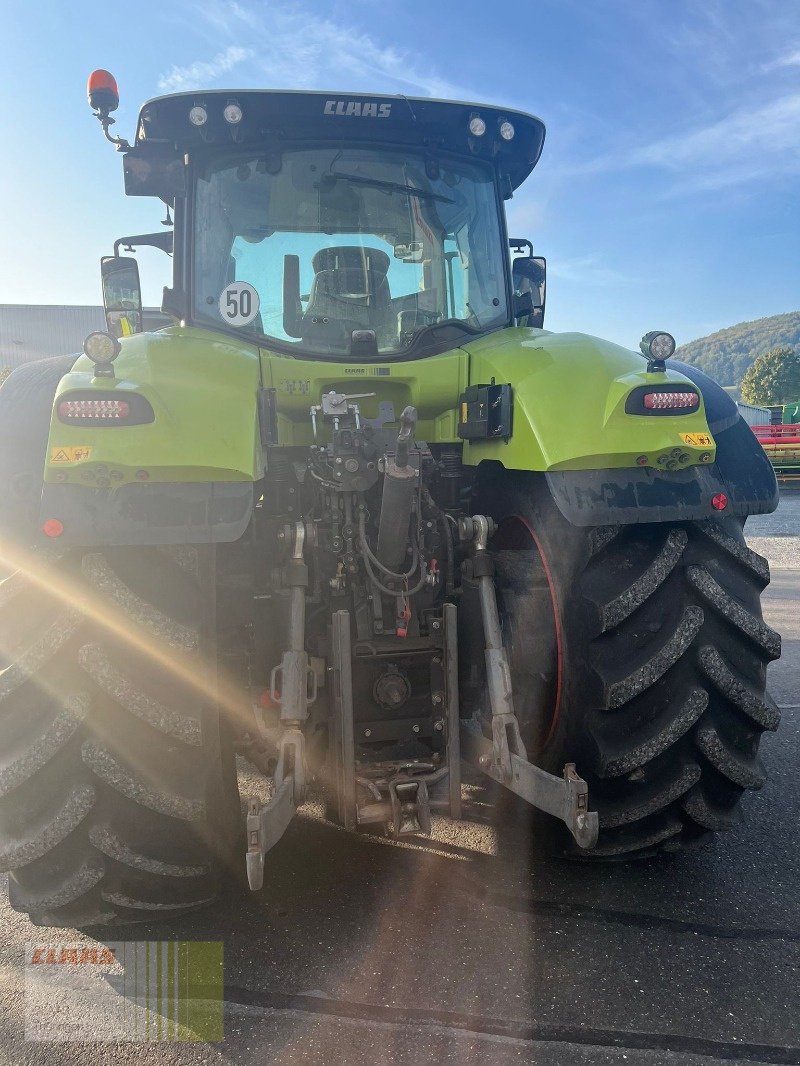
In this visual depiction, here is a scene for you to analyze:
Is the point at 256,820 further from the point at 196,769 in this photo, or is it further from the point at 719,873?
the point at 719,873

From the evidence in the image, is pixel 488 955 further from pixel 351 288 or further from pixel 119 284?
pixel 119 284

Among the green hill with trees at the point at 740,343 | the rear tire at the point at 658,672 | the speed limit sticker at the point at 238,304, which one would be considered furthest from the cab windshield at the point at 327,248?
the green hill with trees at the point at 740,343

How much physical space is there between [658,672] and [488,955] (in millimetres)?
977

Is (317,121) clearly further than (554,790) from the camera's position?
Yes

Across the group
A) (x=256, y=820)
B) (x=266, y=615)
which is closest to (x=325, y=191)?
(x=266, y=615)

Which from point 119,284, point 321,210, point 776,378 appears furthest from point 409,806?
point 776,378

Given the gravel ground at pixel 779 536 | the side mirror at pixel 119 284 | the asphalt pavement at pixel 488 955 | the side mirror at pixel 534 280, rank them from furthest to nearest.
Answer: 1. the gravel ground at pixel 779 536
2. the side mirror at pixel 534 280
3. the side mirror at pixel 119 284
4. the asphalt pavement at pixel 488 955

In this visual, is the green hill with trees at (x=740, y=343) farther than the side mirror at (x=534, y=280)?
Yes

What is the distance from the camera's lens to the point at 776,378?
174 ft

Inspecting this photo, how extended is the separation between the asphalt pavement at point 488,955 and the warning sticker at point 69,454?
58.5 inches

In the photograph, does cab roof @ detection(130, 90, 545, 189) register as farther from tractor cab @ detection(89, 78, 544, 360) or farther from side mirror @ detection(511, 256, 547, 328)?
side mirror @ detection(511, 256, 547, 328)

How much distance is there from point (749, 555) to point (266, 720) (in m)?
1.69

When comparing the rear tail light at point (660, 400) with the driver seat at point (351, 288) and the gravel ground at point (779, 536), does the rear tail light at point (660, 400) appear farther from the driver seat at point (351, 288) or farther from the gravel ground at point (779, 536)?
the gravel ground at point (779, 536)

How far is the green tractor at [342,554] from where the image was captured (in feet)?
7.09
